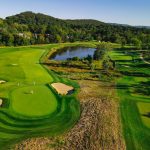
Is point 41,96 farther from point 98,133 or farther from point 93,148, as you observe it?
point 93,148

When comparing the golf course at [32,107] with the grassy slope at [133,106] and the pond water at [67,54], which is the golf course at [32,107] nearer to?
the grassy slope at [133,106]

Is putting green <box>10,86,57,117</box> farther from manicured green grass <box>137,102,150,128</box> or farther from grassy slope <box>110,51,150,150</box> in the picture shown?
manicured green grass <box>137,102,150,128</box>

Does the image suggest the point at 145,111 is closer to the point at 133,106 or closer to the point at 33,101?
the point at 133,106

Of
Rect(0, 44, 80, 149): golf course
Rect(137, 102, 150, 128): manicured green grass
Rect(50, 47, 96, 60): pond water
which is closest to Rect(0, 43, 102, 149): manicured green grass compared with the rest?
Rect(0, 44, 80, 149): golf course

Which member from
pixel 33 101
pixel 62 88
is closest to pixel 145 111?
pixel 33 101

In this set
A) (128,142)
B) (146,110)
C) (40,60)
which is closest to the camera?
(128,142)

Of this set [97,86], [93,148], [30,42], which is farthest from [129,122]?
[30,42]

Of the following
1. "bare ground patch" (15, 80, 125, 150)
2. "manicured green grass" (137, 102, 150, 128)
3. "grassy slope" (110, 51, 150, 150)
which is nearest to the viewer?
"bare ground patch" (15, 80, 125, 150)
